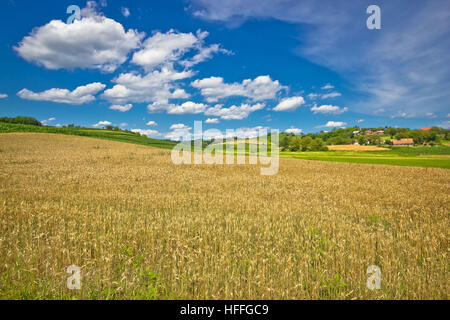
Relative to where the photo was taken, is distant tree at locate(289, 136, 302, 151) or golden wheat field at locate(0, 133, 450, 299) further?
distant tree at locate(289, 136, 302, 151)

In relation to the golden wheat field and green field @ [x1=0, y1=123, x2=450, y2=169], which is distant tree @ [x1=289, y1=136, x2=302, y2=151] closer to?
green field @ [x1=0, y1=123, x2=450, y2=169]

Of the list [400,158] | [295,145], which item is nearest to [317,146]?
[295,145]

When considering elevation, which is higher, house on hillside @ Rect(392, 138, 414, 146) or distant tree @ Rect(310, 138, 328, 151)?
house on hillside @ Rect(392, 138, 414, 146)

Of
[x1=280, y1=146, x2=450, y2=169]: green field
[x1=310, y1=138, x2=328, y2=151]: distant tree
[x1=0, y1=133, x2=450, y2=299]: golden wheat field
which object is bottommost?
[x1=0, y1=133, x2=450, y2=299]: golden wheat field

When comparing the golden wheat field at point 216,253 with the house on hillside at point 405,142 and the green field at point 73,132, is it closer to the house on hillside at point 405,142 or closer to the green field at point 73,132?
the green field at point 73,132

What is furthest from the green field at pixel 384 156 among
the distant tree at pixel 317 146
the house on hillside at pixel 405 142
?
the house on hillside at pixel 405 142

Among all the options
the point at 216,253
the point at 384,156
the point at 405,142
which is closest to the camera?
the point at 216,253

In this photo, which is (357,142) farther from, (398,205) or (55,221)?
(55,221)

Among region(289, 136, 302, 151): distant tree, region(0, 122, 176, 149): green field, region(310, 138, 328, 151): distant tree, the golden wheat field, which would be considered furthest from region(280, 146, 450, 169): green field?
region(0, 122, 176, 149): green field

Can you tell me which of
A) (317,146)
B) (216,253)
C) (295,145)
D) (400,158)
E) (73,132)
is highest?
(73,132)

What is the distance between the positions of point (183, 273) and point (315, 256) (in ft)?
9.02

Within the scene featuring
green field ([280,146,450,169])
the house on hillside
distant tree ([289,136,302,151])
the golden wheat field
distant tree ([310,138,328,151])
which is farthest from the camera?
distant tree ([289,136,302,151])

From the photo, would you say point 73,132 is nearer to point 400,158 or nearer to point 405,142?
point 400,158
